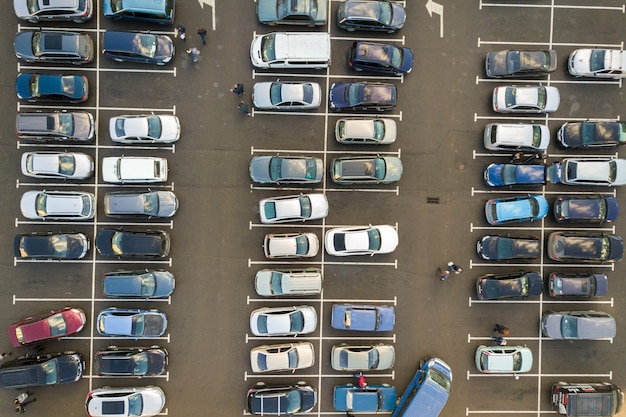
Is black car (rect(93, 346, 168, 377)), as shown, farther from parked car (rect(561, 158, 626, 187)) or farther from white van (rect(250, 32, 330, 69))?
parked car (rect(561, 158, 626, 187))

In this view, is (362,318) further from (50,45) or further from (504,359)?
(50,45)

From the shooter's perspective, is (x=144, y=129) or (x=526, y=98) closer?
(x=144, y=129)

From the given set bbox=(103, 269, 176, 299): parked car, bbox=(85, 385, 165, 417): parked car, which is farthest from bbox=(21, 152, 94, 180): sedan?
bbox=(85, 385, 165, 417): parked car

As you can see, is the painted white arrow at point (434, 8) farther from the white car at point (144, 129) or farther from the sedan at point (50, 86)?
the sedan at point (50, 86)

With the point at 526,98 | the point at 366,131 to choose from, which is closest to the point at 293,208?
the point at 366,131

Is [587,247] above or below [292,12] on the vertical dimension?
below

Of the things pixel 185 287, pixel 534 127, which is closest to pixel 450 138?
pixel 534 127
